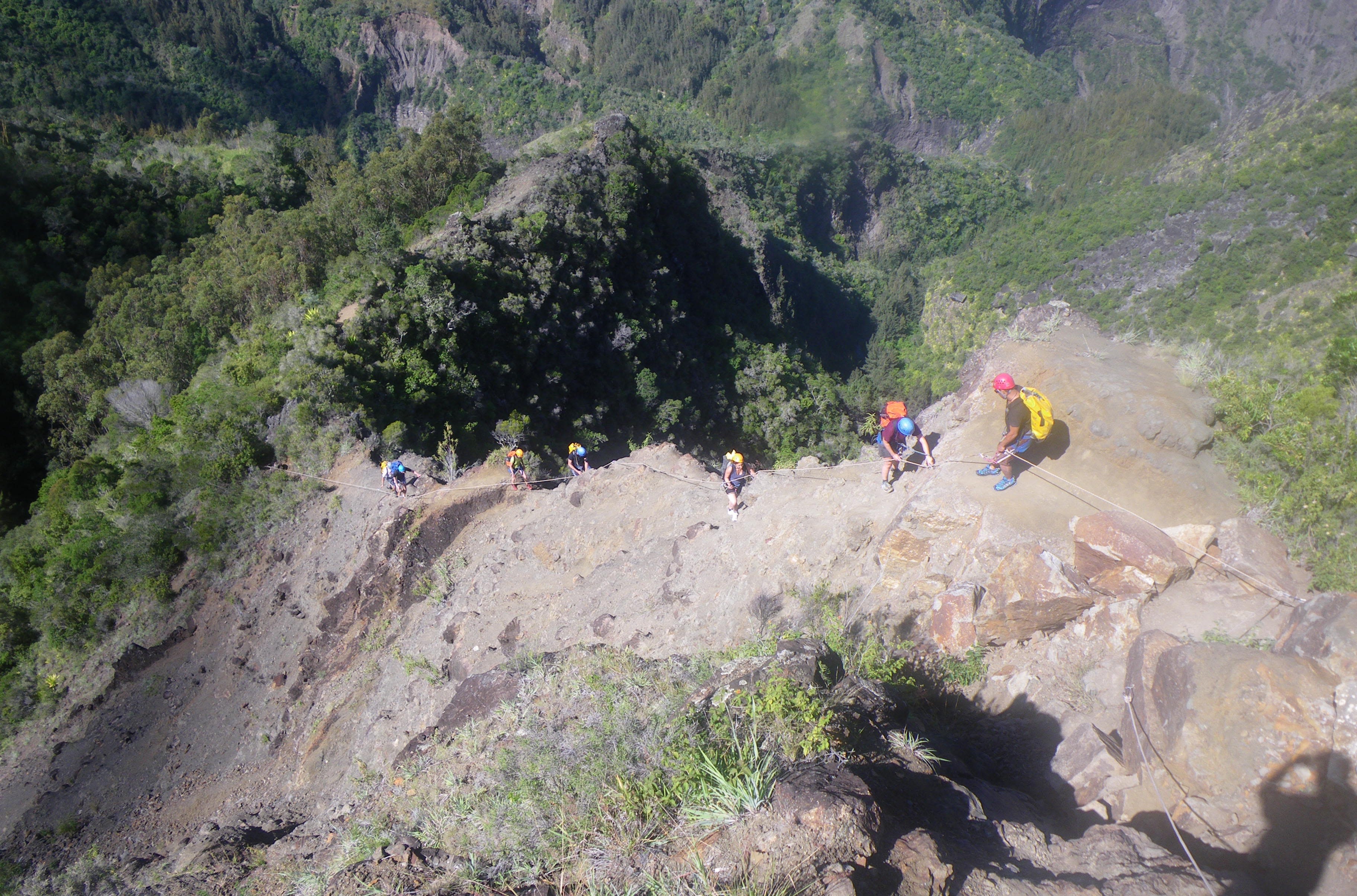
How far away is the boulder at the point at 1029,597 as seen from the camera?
768 centimetres

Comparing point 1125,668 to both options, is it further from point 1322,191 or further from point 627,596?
point 1322,191

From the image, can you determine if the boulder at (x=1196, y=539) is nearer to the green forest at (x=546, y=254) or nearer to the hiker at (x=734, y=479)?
the green forest at (x=546, y=254)

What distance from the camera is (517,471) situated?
44.3 ft

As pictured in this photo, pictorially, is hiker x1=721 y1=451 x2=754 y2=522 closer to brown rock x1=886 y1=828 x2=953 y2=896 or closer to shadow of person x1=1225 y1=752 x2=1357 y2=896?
brown rock x1=886 y1=828 x2=953 y2=896

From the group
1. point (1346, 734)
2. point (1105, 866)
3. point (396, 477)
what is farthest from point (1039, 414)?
point (396, 477)

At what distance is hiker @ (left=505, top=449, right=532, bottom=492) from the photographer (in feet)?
44.1

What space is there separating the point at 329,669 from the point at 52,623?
310 inches

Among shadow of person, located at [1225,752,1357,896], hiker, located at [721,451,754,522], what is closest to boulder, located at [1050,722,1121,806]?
shadow of person, located at [1225,752,1357,896]

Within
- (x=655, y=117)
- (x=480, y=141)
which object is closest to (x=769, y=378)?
(x=480, y=141)

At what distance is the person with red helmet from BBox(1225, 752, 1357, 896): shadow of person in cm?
437

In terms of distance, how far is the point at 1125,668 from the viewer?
7.04 meters

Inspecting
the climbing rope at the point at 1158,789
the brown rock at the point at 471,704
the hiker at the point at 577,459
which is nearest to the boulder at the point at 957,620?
the climbing rope at the point at 1158,789

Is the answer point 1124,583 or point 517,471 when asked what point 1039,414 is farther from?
point 517,471

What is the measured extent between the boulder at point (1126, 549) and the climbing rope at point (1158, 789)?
141cm
